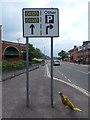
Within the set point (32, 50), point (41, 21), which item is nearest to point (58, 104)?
point (41, 21)

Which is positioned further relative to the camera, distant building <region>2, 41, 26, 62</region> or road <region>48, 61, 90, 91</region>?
distant building <region>2, 41, 26, 62</region>

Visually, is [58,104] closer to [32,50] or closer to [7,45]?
[32,50]

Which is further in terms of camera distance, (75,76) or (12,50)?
(12,50)

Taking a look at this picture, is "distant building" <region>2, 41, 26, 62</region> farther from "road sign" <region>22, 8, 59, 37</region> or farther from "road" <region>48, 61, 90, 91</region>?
"road sign" <region>22, 8, 59, 37</region>

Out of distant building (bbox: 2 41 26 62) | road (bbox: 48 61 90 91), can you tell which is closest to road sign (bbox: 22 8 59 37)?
road (bbox: 48 61 90 91)

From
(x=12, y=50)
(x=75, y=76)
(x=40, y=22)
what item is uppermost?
(x=12, y=50)

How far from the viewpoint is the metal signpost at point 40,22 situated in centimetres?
645

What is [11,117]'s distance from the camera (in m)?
5.16

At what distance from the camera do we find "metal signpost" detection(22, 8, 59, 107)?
6453mm

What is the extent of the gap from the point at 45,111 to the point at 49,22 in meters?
3.45

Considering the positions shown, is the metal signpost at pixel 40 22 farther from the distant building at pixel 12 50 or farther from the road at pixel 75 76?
the distant building at pixel 12 50

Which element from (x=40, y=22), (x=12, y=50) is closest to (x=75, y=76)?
(x=40, y=22)

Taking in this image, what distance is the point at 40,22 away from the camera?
6.48 metres

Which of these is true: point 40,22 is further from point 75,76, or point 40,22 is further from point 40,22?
point 75,76
